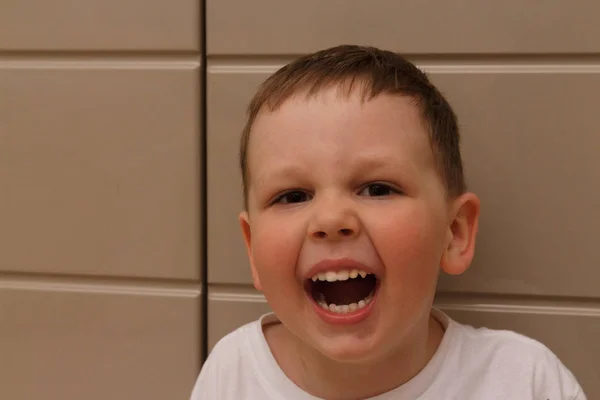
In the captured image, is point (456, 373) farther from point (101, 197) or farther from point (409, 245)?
point (101, 197)

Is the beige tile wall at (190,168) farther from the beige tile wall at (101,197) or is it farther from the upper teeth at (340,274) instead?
the upper teeth at (340,274)

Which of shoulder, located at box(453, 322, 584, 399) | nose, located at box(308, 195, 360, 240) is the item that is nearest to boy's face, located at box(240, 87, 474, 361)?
Result: nose, located at box(308, 195, 360, 240)

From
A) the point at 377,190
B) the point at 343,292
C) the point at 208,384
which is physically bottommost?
the point at 208,384

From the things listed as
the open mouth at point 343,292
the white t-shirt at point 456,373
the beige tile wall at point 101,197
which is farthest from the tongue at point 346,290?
the beige tile wall at point 101,197

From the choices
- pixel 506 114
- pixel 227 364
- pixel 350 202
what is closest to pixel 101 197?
pixel 227 364

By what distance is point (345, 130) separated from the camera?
545 millimetres

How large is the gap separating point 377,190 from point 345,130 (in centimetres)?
6

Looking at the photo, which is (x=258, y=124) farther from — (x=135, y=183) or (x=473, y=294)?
(x=473, y=294)

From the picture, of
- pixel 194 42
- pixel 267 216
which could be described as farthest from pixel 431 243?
pixel 194 42

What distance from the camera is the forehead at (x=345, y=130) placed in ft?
1.79

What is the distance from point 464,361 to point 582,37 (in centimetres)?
38

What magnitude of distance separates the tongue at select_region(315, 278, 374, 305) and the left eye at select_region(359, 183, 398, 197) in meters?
0.09

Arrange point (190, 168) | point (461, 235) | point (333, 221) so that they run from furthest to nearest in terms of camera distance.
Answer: point (190, 168) < point (461, 235) < point (333, 221)

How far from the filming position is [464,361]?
0.65 meters
